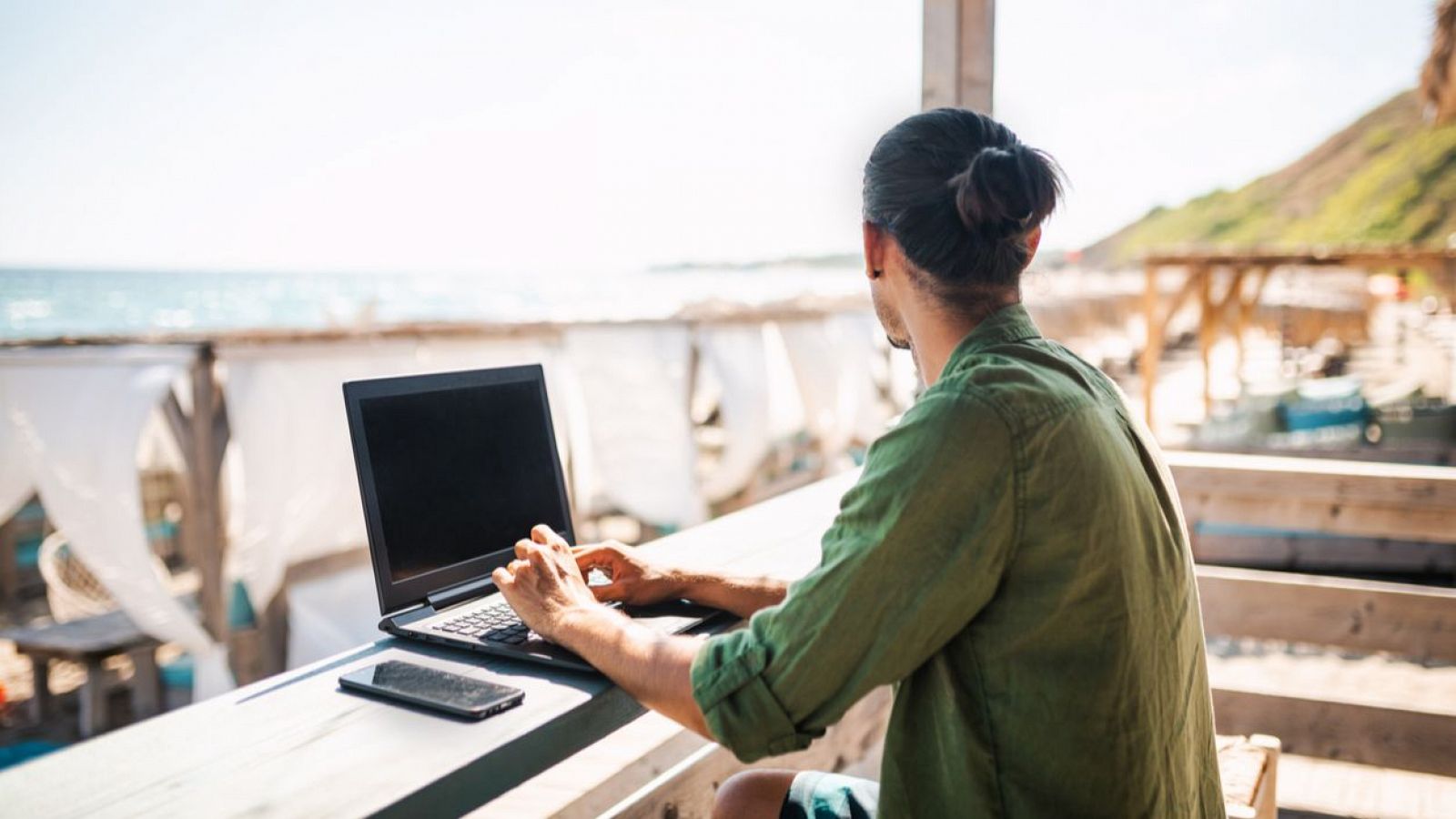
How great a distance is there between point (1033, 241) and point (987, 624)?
49cm

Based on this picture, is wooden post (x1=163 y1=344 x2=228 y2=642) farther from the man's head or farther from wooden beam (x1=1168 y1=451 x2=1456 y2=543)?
the man's head

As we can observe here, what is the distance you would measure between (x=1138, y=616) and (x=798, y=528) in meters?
1.26

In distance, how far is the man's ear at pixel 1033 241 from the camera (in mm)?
1247

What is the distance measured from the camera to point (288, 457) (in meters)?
5.61

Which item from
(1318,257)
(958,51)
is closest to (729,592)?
Answer: (958,51)

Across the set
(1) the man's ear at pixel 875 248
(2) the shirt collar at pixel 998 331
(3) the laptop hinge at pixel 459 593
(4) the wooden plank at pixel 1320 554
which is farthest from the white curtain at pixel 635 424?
(2) the shirt collar at pixel 998 331

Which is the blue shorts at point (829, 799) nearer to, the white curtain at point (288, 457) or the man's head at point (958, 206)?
the man's head at point (958, 206)

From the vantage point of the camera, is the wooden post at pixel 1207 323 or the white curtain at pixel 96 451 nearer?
the white curtain at pixel 96 451

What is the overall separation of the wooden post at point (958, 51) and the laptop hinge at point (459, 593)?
183cm

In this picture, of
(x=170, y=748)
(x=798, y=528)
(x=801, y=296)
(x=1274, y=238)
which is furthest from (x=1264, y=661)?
(x=1274, y=238)

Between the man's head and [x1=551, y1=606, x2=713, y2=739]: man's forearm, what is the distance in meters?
0.51

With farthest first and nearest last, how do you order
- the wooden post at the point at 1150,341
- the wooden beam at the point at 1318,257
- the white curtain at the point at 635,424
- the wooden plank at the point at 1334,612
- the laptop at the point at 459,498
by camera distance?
1. the wooden post at the point at 1150,341
2. the wooden beam at the point at 1318,257
3. the white curtain at the point at 635,424
4. the wooden plank at the point at 1334,612
5. the laptop at the point at 459,498

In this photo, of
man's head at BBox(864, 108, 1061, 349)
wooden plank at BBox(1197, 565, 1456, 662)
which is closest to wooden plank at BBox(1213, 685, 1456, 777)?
wooden plank at BBox(1197, 565, 1456, 662)

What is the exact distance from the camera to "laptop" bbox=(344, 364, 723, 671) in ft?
4.92
